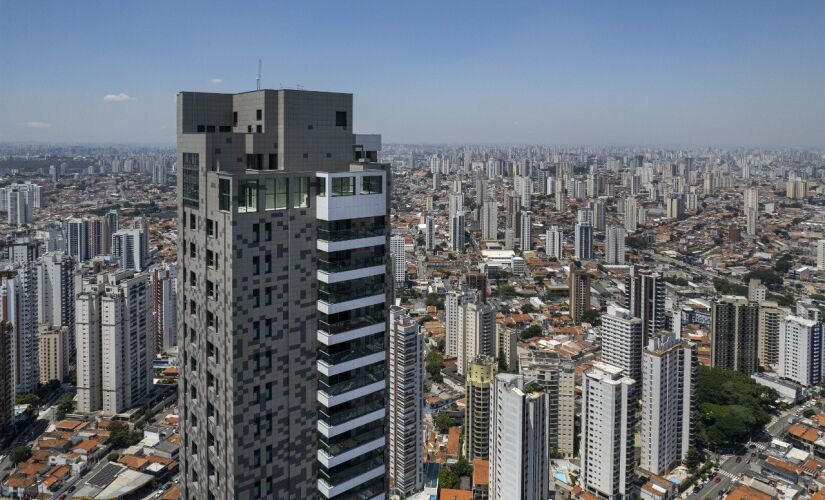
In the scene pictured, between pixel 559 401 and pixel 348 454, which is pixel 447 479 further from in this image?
pixel 348 454

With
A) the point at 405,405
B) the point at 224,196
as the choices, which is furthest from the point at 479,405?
the point at 224,196

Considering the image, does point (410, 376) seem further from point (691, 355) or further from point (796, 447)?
point (796, 447)

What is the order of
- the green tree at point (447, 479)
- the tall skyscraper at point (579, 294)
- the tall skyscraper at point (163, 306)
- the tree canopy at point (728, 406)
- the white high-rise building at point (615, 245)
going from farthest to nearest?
1. the white high-rise building at point (615, 245)
2. the tall skyscraper at point (579, 294)
3. the tall skyscraper at point (163, 306)
4. the tree canopy at point (728, 406)
5. the green tree at point (447, 479)

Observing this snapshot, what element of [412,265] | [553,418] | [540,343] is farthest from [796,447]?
[412,265]

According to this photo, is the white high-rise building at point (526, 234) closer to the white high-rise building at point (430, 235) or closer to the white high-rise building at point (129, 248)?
the white high-rise building at point (430, 235)

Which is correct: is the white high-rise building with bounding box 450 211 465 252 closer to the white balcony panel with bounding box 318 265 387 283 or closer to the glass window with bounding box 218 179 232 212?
the white balcony panel with bounding box 318 265 387 283

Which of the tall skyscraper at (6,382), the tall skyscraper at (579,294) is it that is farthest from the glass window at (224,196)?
the tall skyscraper at (579,294)

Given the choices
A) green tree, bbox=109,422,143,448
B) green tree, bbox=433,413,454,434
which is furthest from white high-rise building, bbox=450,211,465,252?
green tree, bbox=109,422,143,448
